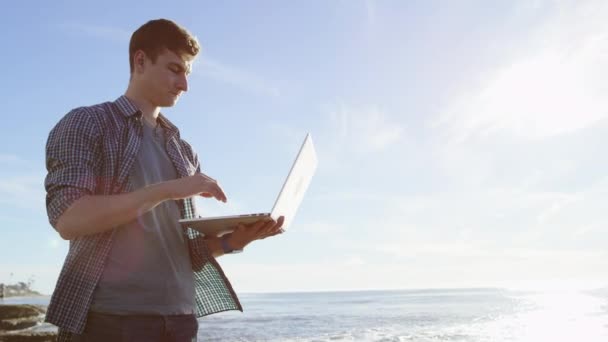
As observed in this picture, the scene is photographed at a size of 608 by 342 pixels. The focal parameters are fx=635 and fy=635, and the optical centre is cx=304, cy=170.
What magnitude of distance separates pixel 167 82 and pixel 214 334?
57.1 feet

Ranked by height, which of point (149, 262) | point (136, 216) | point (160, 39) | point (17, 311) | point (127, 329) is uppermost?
point (17, 311)

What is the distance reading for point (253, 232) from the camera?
2336 mm

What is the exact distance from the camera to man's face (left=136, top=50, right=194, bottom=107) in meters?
2.25

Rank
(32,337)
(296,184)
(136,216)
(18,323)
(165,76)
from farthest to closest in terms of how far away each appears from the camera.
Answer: (18,323), (32,337), (296,184), (165,76), (136,216)

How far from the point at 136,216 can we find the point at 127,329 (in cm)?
34

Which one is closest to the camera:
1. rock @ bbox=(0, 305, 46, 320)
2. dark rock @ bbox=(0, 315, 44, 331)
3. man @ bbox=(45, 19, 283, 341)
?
man @ bbox=(45, 19, 283, 341)

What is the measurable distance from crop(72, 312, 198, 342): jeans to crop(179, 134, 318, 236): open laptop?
0.34 metres

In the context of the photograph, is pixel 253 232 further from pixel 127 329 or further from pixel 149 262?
pixel 127 329

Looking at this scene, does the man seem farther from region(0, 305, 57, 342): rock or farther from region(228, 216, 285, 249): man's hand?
region(0, 305, 57, 342): rock

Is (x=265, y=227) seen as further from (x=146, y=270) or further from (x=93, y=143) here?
(x=93, y=143)

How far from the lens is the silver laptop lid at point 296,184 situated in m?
2.18

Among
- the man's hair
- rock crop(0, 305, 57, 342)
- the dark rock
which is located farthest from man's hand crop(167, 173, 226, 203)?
the dark rock

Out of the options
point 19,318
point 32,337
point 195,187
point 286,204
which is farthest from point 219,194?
point 19,318

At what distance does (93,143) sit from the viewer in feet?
6.66
